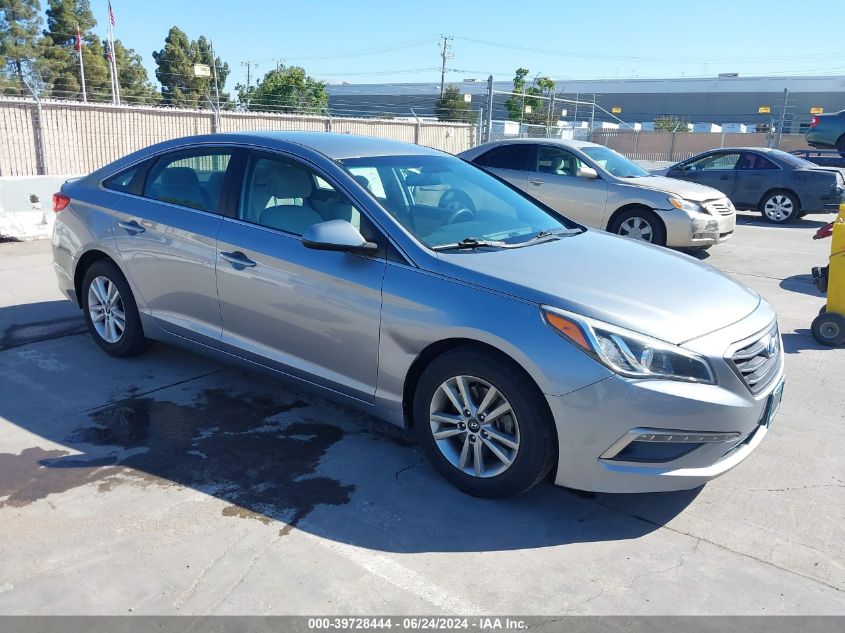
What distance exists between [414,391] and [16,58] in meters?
54.8

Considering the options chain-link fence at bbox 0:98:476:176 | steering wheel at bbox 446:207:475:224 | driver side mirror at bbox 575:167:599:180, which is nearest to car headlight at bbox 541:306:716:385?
steering wheel at bbox 446:207:475:224

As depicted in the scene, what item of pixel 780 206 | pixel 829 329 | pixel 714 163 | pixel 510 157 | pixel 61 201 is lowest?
pixel 829 329

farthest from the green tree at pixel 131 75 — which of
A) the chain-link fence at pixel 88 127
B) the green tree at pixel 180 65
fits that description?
the chain-link fence at pixel 88 127

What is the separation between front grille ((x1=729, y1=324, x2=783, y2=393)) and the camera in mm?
3332

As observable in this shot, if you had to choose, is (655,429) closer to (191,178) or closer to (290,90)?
(191,178)

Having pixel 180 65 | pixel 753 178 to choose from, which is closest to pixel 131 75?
pixel 180 65

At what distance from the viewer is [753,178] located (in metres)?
14.2

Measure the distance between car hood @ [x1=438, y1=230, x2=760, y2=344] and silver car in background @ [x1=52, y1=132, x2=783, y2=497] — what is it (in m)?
0.01

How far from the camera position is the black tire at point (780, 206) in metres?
14.0

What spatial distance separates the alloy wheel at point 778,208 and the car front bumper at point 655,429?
12.3 metres

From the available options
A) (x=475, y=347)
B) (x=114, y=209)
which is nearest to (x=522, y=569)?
(x=475, y=347)

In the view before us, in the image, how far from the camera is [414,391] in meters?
3.77

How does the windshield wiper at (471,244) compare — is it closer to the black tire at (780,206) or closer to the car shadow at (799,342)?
the car shadow at (799,342)

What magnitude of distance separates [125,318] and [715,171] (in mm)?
12558
